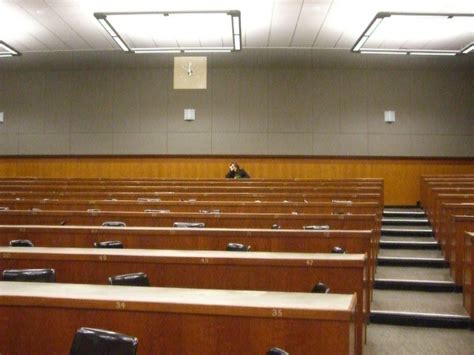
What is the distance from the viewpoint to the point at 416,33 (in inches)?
353

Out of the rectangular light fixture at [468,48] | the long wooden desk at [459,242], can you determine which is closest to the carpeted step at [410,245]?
the long wooden desk at [459,242]

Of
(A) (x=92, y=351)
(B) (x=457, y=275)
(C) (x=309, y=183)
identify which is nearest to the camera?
(A) (x=92, y=351)

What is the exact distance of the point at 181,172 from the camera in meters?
12.3

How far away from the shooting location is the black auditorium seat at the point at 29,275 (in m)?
3.17

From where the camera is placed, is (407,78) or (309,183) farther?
(407,78)

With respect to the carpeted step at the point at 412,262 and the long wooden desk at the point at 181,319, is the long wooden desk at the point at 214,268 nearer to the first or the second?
the long wooden desk at the point at 181,319

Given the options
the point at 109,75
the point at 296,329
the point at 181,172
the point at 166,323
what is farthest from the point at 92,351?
the point at 109,75

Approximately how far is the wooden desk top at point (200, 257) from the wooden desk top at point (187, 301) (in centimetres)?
81

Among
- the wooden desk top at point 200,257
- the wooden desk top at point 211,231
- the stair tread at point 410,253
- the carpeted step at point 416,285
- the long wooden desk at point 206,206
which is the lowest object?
the carpeted step at point 416,285

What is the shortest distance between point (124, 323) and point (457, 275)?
339cm

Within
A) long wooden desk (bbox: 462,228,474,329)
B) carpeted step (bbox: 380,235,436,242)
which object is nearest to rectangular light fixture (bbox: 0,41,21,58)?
carpeted step (bbox: 380,235,436,242)

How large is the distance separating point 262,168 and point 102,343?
10298mm

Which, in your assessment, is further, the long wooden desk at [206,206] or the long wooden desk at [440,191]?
the long wooden desk at [440,191]

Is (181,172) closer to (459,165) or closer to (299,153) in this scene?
(299,153)
